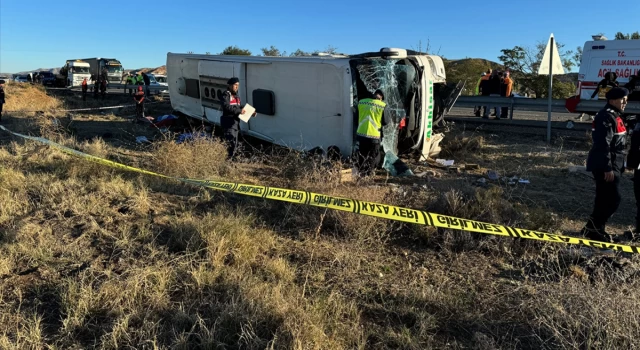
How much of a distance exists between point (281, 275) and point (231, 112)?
4858 mm

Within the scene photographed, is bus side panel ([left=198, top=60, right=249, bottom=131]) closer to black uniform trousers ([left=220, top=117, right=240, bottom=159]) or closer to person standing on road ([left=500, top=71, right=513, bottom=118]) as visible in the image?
black uniform trousers ([left=220, top=117, right=240, bottom=159])

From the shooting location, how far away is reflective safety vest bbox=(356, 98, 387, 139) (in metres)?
6.68

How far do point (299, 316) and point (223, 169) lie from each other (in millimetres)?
4497

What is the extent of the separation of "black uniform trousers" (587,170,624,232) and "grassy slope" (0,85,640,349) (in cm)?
40

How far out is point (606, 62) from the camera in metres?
12.9

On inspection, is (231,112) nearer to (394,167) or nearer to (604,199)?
(394,167)

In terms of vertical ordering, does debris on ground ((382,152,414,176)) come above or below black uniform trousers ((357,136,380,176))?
below

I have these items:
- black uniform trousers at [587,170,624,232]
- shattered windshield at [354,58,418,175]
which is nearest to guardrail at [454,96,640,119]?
shattered windshield at [354,58,418,175]

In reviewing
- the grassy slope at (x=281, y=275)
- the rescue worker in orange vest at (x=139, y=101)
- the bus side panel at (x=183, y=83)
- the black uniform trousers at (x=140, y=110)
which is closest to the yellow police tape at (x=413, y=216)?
the grassy slope at (x=281, y=275)

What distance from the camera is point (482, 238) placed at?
14.3ft

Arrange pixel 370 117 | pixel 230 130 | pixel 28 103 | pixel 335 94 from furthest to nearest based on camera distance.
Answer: pixel 28 103 → pixel 230 130 → pixel 335 94 → pixel 370 117

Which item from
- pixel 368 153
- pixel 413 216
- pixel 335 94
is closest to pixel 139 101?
pixel 335 94

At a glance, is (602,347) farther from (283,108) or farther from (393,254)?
(283,108)

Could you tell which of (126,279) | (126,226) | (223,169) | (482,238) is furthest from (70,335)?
(223,169)
